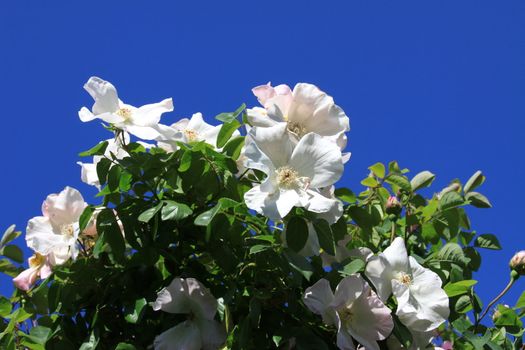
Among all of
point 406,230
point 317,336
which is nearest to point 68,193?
point 317,336

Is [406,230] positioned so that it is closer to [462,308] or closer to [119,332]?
[462,308]

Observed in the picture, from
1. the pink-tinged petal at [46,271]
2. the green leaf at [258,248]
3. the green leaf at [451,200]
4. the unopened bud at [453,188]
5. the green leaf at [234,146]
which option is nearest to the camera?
the green leaf at [258,248]

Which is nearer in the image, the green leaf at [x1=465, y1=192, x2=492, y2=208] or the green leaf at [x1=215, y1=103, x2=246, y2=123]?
the green leaf at [x1=215, y1=103, x2=246, y2=123]

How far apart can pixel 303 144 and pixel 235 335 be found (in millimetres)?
456

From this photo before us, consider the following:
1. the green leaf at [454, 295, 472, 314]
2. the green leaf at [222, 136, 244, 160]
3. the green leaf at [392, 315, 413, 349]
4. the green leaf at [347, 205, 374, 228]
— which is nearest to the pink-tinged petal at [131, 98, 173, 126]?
the green leaf at [222, 136, 244, 160]

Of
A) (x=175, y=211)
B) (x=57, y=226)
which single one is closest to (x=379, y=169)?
(x=175, y=211)

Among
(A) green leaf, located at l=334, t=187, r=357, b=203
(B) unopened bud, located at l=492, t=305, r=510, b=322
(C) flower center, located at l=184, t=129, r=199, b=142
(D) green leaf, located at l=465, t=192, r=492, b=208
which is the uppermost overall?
(D) green leaf, located at l=465, t=192, r=492, b=208

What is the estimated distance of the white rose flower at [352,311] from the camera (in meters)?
1.73

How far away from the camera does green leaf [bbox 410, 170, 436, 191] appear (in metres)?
2.15

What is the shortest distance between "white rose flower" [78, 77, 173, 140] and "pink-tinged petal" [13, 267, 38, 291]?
46 centimetres

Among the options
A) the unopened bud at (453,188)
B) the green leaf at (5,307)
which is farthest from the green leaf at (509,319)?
the green leaf at (5,307)

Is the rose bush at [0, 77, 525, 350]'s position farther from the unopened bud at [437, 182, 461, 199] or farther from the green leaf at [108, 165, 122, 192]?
the unopened bud at [437, 182, 461, 199]

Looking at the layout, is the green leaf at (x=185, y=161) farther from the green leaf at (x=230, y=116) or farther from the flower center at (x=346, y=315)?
the flower center at (x=346, y=315)

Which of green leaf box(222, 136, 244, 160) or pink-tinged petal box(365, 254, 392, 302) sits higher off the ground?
green leaf box(222, 136, 244, 160)
